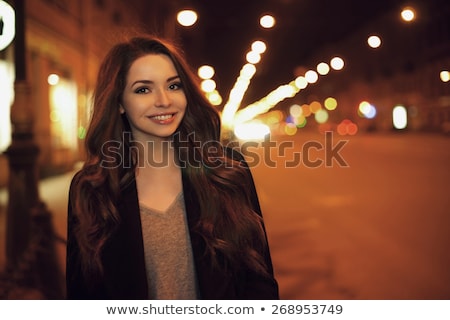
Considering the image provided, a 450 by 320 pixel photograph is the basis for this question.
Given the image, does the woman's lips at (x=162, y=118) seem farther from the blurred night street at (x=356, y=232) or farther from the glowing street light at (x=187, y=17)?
the glowing street light at (x=187, y=17)

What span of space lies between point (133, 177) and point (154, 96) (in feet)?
1.21

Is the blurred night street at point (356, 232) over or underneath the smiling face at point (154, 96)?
underneath

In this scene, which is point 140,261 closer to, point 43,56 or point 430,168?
point 43,56

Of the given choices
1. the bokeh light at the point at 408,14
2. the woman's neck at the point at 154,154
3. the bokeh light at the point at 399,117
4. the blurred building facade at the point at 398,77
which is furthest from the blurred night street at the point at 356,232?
the bokeh light at the point at 399,117

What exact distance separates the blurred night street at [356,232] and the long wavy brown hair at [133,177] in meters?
2.73

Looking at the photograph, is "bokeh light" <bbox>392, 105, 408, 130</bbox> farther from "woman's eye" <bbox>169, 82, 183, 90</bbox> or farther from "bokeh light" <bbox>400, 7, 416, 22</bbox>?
"woman's eye" <bbox>169, 82, 183, 90</bbox>

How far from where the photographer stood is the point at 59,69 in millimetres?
15664

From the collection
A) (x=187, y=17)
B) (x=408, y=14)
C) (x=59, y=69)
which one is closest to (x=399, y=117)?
(x=59, y=69)

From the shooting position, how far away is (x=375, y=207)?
952cm

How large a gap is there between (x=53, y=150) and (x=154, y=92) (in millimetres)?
13286

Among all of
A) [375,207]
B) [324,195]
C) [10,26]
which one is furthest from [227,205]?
[324,195]

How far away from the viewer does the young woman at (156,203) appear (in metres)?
2.21

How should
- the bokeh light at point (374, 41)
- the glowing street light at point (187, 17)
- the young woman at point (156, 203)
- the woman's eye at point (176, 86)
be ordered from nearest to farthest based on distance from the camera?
the young woman at point (156, 203) → the woman's eye at point (176, 86) → the bokeh light at point (374, 41) → the glowing street light at point (187, 17)

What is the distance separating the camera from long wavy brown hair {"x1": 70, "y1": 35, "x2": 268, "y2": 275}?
224 centimetres
